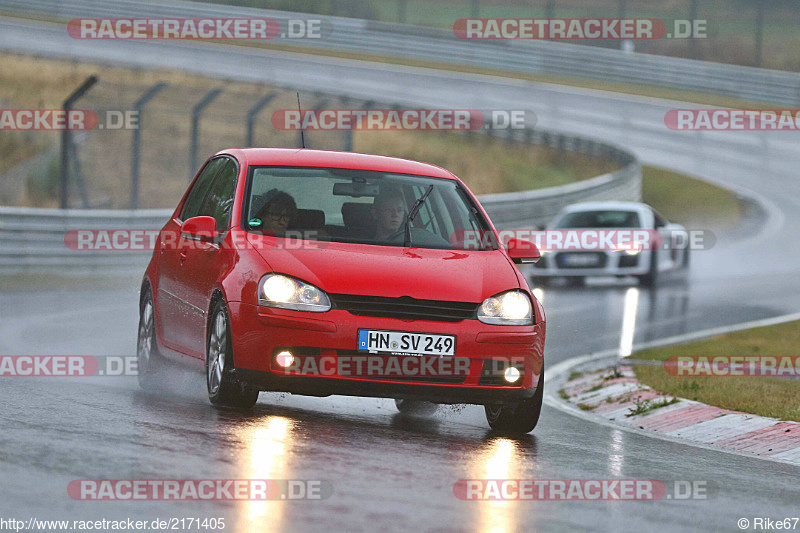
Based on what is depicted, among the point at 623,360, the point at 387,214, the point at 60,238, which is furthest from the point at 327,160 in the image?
the point at 60,238

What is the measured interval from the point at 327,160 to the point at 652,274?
13583 millimetres

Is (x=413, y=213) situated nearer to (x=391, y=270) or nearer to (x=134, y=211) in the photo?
(x=391, y=270)

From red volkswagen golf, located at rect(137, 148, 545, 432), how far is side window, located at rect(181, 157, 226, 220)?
39 cm

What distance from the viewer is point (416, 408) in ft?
32.9

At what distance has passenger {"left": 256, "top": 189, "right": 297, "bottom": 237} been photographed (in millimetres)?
8812

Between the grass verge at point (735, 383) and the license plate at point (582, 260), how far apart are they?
228 inches

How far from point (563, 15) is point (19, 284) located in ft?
200

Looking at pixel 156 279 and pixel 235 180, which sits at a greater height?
pixel 235 180

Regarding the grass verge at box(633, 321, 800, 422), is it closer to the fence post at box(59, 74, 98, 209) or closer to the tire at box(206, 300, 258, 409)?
the tire at box(206, 300, 258, 409)

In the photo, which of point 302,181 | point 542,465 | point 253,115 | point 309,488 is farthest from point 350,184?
point 253,115

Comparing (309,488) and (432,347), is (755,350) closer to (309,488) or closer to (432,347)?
(432,347)

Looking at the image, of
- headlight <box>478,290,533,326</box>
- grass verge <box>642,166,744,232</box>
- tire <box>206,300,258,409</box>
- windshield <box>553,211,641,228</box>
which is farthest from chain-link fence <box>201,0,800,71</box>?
tire <box>206,300,258,409</box>

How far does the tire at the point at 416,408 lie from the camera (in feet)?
32.5

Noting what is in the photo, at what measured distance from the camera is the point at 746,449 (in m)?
→ 9.20
